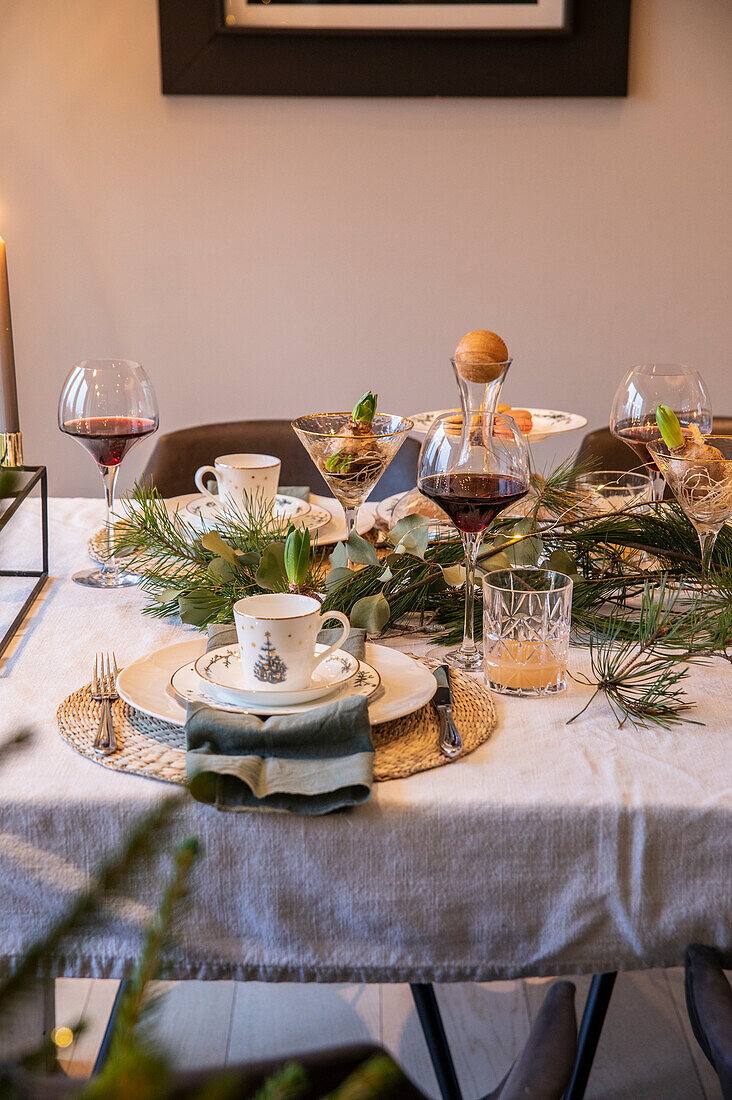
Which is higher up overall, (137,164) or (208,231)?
(137,164)

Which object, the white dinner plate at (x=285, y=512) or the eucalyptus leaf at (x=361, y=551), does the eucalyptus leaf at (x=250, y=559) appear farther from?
the white dinner plate at (x=285, y=512)

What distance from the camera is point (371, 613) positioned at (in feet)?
3.22

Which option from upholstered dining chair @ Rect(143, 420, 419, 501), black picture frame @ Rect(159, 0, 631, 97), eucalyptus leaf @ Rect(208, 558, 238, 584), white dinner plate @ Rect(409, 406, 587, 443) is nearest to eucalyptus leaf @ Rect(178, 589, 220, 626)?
eucalyptus leaf @ Rect(208, 558, 238, 584)

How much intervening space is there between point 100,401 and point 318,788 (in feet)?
2.28

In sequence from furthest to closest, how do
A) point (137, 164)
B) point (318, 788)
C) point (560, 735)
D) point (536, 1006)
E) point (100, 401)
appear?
point (137, 164)
point (536, 1006)
point (100, 401)
point (560, 735)
point (318, 788)

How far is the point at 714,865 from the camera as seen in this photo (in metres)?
0.73

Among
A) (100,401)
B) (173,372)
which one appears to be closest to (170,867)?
(100,401)

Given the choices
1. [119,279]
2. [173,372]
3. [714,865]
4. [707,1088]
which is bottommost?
[707,1088]

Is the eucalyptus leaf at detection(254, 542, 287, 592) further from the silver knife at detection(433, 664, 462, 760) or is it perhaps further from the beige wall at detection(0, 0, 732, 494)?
the beige wall at detection(0, 0, 732, 494)

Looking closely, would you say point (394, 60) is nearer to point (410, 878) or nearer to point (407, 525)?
point (407, 525)

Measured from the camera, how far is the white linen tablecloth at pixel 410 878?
→ 71 cm

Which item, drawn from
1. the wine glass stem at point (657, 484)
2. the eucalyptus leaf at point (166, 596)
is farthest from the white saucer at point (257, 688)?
the wine glass stem at point (657, 484)

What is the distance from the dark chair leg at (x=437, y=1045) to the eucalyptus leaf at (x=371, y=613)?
453mm

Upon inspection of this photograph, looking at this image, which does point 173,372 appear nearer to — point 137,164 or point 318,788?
point 137,164
